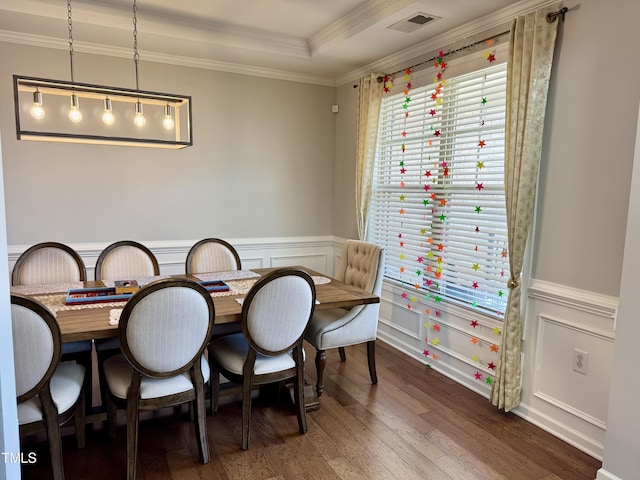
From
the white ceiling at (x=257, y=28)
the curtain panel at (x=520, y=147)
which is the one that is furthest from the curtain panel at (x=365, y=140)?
the curtain panel at (x=520, y=147)

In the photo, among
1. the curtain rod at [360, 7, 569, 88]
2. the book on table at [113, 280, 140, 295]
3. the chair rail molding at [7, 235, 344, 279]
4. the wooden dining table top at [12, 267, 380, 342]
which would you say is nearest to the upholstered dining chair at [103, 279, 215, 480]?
the wooden dining table top at [12, 267, 380, 342]

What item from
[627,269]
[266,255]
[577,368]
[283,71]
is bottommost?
[577,368]

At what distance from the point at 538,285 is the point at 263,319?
5.71 feet

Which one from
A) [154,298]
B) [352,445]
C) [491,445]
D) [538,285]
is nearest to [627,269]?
[538,285]

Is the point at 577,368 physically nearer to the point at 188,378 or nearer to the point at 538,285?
the point at 538,285

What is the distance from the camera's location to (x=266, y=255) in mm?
4715

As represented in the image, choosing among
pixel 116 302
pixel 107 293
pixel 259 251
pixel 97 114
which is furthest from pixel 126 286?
pixel 259 251

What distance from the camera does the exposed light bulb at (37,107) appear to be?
2252 millimetres

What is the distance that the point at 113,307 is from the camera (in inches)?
95.2

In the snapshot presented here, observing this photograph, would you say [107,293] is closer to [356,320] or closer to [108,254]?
[108,254]

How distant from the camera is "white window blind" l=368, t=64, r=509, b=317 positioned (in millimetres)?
3029

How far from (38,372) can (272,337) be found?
110 centimetres

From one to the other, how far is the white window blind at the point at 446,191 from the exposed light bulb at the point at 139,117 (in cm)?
222

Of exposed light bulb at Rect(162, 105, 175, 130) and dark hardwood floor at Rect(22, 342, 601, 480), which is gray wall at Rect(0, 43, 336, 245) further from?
dark hardwood floor at Rect(22, 342, 601, 480)
